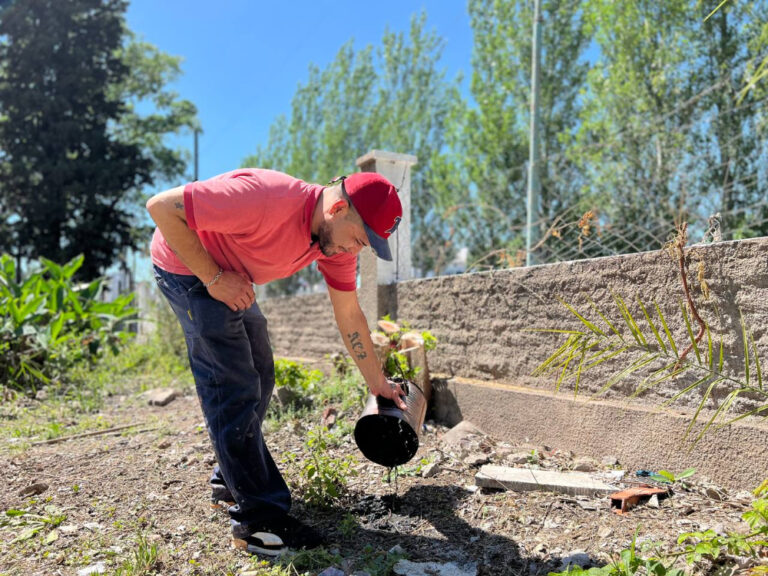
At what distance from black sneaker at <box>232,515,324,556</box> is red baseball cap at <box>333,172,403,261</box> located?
105 centimetres

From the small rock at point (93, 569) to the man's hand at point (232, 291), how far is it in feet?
3.12

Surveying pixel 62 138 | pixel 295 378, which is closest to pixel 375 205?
pixel 295 378

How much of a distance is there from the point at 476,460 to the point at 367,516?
2.45ft

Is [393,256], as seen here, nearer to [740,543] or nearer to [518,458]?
[518,458]

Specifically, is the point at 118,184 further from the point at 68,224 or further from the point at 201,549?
the point at 201,549

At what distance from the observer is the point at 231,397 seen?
2.09 meters

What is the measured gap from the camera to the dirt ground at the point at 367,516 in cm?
203

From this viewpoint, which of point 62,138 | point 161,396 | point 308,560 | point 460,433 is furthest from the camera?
point 62,138

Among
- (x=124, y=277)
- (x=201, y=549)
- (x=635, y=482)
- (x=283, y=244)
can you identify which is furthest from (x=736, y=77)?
(x=124, y=277)

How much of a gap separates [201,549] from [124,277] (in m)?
11.2

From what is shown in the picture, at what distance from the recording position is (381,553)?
208cm

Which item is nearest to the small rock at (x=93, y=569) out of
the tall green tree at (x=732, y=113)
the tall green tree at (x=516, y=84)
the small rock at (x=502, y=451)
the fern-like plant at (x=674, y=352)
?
the fern-like plant at (x=674, y=352)

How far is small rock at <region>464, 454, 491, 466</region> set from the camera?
2.95 metres

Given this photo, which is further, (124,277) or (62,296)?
(124,277)
